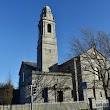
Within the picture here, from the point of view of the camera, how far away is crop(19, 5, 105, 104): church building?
33812 millimetres

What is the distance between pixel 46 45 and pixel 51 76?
944 cm

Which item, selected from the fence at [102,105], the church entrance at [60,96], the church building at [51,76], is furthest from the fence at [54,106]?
the church entrance at [60,96]

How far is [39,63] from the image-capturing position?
4169 centimetres

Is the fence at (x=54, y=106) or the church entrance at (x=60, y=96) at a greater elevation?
the church entrance at (x=60, y=96)

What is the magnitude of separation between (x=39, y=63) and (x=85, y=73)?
11.0 m

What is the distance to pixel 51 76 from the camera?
35375 millimetres

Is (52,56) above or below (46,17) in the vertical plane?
below

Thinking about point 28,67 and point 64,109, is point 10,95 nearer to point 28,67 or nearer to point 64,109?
point 28,67

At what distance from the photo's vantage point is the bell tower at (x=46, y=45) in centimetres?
4081

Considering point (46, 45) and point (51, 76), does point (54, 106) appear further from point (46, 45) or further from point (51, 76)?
point (46, 45)

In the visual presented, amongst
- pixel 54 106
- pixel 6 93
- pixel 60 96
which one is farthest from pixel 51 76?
pixel 54 106

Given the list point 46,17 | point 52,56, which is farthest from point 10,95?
point 46,17

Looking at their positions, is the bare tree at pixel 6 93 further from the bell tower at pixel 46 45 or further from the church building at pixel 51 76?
the bell tower at pixel 46 45

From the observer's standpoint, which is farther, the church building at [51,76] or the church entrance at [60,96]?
the church entrance at [60,96]
